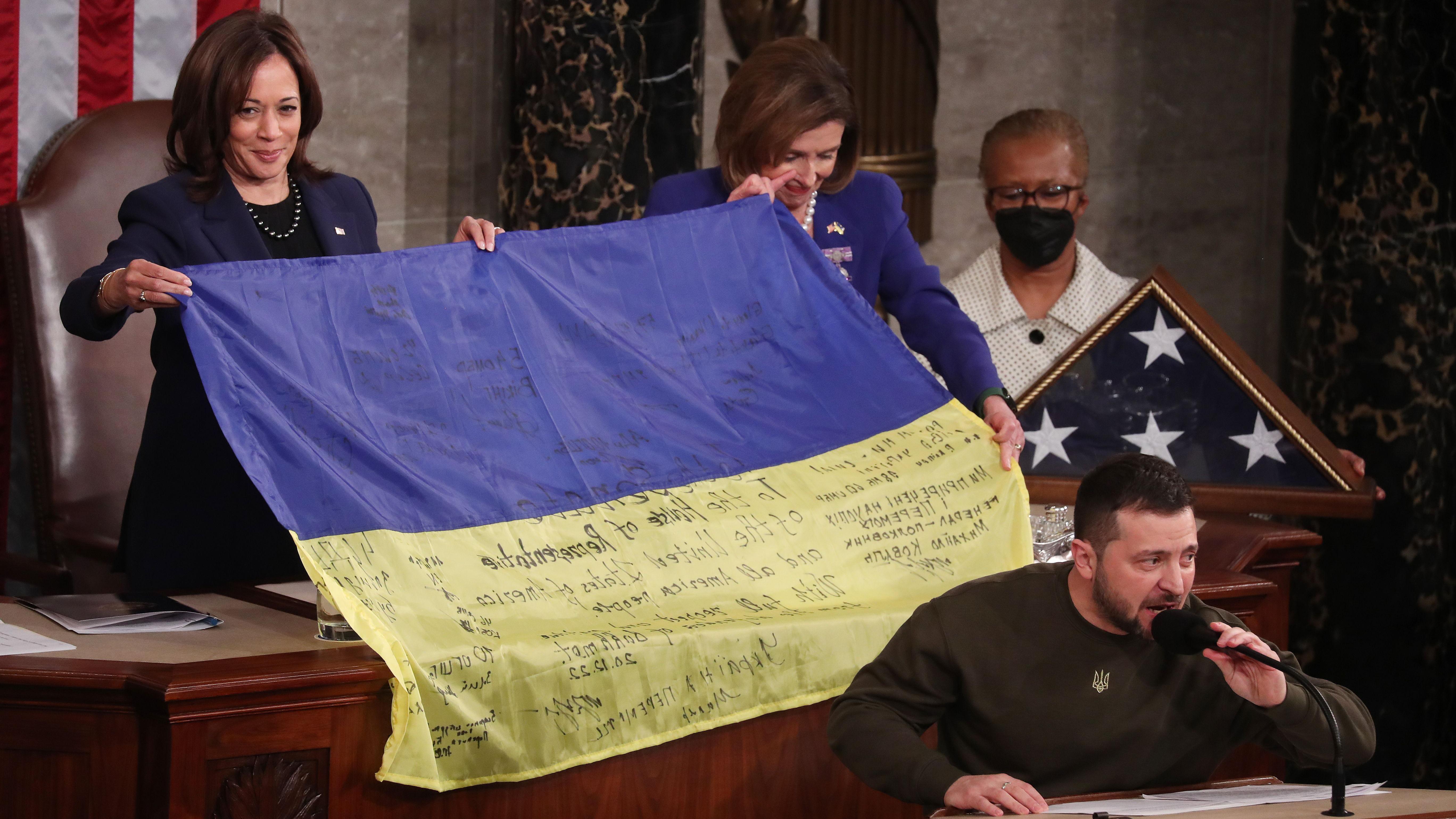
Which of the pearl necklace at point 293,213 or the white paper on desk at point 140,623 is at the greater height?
the pearl necklace at point 293,213

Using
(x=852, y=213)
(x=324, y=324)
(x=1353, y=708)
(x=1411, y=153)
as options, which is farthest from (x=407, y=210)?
(x=1353, y=708)

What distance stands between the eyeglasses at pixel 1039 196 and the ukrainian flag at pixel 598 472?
113 centimetres

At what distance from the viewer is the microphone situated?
2275 mm

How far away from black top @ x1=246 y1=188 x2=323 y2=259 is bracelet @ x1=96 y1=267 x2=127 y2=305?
0.40m

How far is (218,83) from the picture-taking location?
3.01 m

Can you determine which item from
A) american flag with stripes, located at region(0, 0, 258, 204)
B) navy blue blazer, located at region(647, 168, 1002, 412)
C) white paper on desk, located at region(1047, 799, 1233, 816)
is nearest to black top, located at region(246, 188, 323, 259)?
navy blue blazer, located at region(647, 168, 1002, 412)

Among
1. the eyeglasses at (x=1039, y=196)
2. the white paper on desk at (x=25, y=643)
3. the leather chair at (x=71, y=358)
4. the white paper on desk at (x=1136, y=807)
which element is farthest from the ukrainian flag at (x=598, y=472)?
the leather chair at (x=71, y=358)

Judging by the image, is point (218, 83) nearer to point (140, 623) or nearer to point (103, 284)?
point (103, 284)

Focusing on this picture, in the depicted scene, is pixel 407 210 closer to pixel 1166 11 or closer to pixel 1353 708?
pixel 1166 11

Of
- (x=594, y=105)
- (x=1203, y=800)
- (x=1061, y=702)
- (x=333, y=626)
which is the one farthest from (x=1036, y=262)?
(x=333, y=626)

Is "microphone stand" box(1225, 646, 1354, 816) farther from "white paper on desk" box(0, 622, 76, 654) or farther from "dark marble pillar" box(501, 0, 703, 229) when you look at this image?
"dark marble pillar" box(501, 0, 703, 229)

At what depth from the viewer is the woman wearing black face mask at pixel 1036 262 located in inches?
171

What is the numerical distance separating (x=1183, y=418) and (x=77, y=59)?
10.5 ft

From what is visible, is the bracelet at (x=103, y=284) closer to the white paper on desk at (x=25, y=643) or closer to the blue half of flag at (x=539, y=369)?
the blue half of flag at (x=539, y=369)
